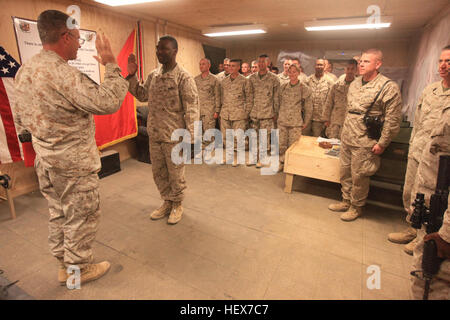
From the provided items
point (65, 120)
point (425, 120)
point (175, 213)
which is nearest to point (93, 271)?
point (175, 213)

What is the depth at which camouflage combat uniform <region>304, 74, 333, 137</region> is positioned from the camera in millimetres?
4254

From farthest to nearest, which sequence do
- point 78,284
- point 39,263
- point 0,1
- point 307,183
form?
1. point 307,183
2. point 0,1
3. point 39,263
4. point 78,284

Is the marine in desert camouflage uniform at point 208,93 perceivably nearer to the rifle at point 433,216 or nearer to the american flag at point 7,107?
the american flag at point 7,107

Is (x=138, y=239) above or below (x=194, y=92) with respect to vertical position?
below

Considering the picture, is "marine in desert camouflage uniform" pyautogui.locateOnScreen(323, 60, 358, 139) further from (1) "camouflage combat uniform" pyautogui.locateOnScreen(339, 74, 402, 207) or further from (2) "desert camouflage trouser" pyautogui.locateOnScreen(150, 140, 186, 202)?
(2) "desert camouflage trouser" pyautogui.locateOnScreen(150, 140, 186, 202)

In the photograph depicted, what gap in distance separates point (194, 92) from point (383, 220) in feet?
7.40

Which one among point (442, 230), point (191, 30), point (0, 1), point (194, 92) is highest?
point (191, 30)

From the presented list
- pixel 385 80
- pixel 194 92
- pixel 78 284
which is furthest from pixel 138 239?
pixel 385 80

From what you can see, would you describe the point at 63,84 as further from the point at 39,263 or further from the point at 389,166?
the point at 389,166

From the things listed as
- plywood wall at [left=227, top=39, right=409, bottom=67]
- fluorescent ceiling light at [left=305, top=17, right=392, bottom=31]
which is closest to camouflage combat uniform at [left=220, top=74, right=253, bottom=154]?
fluorescent ceiling light at [left=305, top=17, right=392, bottom=31]

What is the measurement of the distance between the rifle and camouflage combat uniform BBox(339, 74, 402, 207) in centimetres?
124

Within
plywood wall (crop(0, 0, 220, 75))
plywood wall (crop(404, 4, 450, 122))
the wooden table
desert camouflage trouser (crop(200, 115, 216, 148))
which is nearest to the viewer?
plywood wall (crop(0, 0, 220, 75))

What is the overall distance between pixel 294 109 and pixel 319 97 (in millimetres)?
912

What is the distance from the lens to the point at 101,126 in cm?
363
